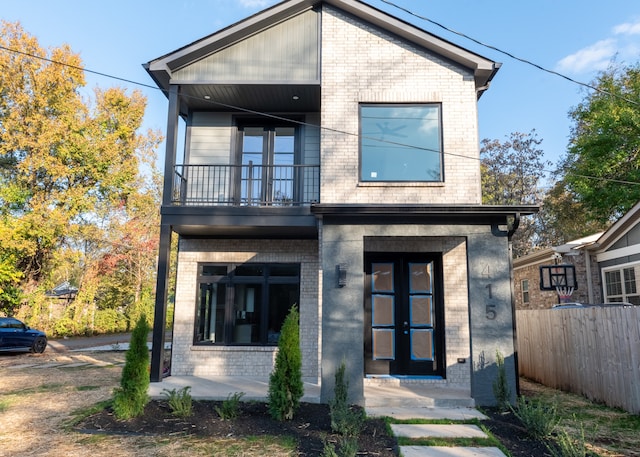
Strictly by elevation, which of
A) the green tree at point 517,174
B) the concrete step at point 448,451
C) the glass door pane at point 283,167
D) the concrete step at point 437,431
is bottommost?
→ the concrete step at point 448,451

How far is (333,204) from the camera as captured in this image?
760 cm

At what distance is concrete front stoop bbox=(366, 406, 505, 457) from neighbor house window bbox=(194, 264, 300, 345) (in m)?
3.52

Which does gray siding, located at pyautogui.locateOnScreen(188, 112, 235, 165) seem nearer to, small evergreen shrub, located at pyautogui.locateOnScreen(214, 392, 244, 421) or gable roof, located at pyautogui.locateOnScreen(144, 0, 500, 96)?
gable roof, located at pyautogui.locateOnScreen(144, 0, 500, 96)

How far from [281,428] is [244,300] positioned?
4390 mm

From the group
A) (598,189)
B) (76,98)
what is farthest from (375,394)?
(76,98)

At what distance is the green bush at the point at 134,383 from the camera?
6164mm

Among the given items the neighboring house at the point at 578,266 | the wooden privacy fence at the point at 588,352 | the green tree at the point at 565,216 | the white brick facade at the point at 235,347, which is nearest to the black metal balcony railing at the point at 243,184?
the white brick facade at the point at 235,347

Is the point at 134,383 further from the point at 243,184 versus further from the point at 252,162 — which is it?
the point at 252,162

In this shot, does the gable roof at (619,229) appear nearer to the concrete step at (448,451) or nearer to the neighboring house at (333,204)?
the neighboring house at (333,204)

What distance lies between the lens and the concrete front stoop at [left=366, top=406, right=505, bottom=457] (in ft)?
16.5

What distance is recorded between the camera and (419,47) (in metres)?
9.11

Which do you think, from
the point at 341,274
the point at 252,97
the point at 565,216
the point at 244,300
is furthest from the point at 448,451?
the point at 565,216

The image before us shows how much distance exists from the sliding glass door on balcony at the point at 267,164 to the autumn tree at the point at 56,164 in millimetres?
13980

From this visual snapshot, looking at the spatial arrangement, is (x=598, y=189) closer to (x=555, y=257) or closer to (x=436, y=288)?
(x=555, y=257)
